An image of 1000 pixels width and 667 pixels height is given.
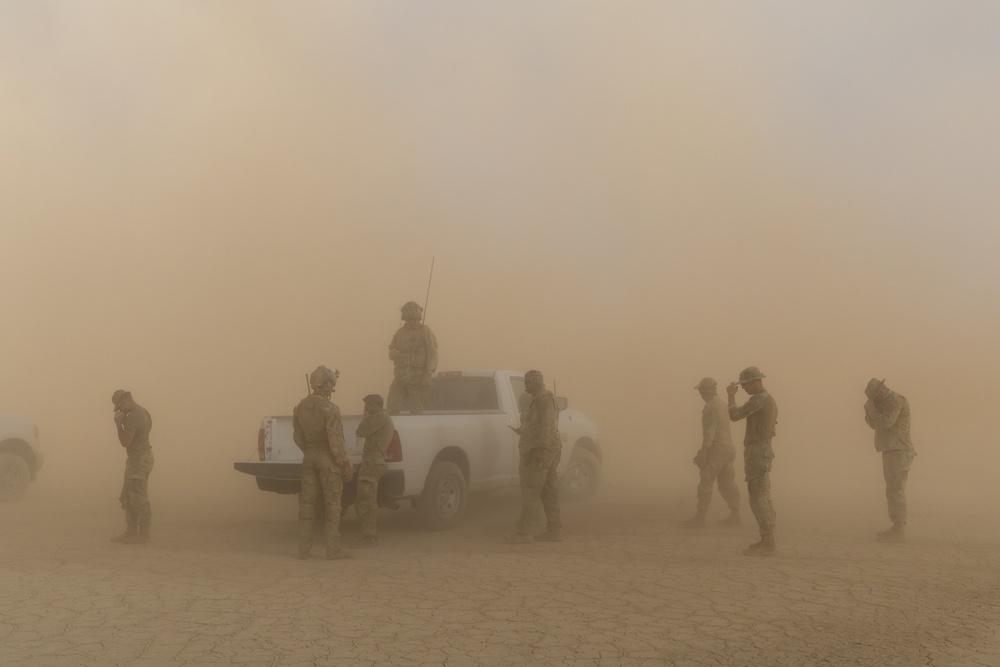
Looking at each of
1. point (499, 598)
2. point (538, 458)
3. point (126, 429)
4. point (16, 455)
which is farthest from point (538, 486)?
point (16, 455)

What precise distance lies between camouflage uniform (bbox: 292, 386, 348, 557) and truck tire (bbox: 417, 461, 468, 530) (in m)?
1.40

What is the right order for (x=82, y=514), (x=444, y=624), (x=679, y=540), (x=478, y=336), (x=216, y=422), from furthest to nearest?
(x=478, y=336) < (x=216, y=422) < (x=82, y=514) < (x=679, y=540) < (x=444, y=624)

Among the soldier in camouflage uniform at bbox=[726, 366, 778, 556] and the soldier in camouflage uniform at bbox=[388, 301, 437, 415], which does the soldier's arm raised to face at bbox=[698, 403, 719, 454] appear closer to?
the soldier in camouflage uniform at bbox=[726, 366, 778, 556]

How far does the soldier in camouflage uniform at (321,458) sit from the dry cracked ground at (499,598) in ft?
0.99

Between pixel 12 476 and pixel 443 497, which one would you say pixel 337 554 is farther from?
pixel 12 476

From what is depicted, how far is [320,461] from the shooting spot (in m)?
8.60

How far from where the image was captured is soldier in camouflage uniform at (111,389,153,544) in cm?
937

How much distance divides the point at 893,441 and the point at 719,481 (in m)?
2.14

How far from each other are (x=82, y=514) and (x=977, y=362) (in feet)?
89.3

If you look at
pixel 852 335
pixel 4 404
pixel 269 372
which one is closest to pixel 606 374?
pixel 852 335

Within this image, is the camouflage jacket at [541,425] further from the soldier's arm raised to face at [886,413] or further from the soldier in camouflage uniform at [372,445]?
the soldier's arm raised to face at [886,413]

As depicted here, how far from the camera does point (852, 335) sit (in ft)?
101

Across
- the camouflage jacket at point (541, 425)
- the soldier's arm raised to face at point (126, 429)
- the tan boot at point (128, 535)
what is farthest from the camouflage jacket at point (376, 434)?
the tan boot at point (128, 535)

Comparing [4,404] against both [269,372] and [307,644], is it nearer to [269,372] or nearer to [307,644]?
[269,372]
